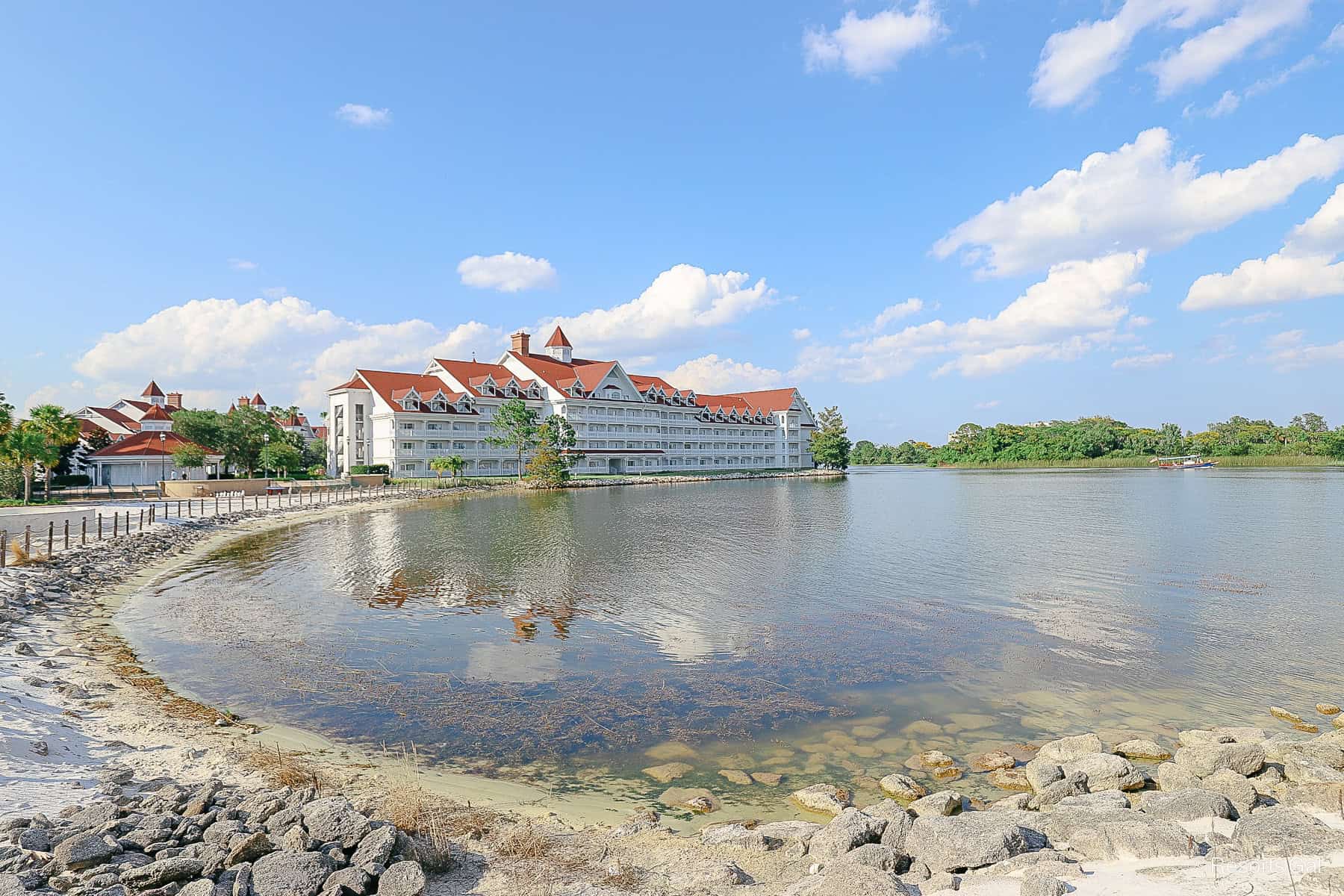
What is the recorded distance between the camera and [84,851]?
6.54m

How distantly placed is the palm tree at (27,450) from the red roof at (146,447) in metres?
11.8

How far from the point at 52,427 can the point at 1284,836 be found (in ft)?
222

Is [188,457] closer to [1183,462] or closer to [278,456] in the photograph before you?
[278,456]

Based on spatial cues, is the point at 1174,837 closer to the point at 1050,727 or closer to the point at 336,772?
the point at 1050,727

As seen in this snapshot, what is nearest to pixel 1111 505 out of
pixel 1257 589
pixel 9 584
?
pixel 1257 589

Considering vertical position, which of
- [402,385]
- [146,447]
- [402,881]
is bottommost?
[402,881]

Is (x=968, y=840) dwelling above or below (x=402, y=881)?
below

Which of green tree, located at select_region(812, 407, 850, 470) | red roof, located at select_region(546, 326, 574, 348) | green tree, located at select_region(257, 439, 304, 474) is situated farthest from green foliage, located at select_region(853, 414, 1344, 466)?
green tree, located at select_region(257, 439, 304, 474)

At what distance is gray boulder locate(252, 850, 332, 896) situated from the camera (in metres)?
6.11

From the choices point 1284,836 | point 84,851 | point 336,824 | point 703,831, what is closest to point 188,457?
point 84,851

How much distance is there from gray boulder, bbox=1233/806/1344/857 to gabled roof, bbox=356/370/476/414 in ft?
262

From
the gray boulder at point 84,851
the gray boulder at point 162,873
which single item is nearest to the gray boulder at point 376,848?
the gray boulder at point 162,873

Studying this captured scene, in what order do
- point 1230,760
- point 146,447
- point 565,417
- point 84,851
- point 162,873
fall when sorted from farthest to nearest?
1. point 565,417
2. point 146,447
3. point 1230,760
4. point 84,851
5. point 162,873

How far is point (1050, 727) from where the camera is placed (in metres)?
11.6
